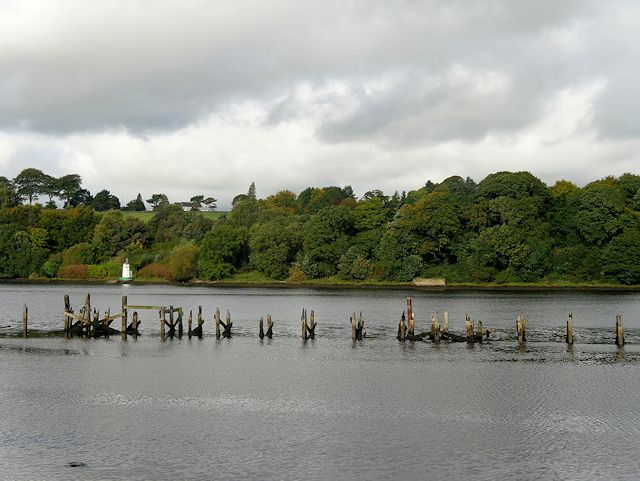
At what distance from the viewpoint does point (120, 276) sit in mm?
150000

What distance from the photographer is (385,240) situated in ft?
437

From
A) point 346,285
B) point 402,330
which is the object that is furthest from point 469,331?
point 346,285

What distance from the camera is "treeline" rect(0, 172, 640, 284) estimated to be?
4956 inches

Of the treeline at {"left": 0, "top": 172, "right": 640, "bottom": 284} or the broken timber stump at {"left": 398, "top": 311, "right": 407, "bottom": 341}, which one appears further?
the treeline at {"left": 0, "top": 172, "right": 640, "bottom": 284}

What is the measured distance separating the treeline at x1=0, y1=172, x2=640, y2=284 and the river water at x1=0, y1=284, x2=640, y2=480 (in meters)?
68.9

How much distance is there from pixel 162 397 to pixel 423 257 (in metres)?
104

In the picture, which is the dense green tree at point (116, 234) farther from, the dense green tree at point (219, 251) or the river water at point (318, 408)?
the river water at point (318, 408)

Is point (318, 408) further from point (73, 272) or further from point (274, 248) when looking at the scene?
point (73, 272)

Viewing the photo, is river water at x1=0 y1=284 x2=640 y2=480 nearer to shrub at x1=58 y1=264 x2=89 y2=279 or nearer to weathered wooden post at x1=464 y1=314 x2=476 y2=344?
weathered wooden post at x1=464 y1=314 x2=476 y2=344

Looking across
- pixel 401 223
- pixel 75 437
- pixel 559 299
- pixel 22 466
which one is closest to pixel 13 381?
pixel 75 437

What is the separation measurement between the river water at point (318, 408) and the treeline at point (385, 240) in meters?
68.9

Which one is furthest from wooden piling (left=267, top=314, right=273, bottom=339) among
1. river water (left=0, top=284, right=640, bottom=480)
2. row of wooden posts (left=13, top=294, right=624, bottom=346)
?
river water (left=0, top=284, right=640, bottom=480)

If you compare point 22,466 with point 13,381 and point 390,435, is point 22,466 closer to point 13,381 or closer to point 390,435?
point 390,435

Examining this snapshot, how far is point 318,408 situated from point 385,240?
103 metres
